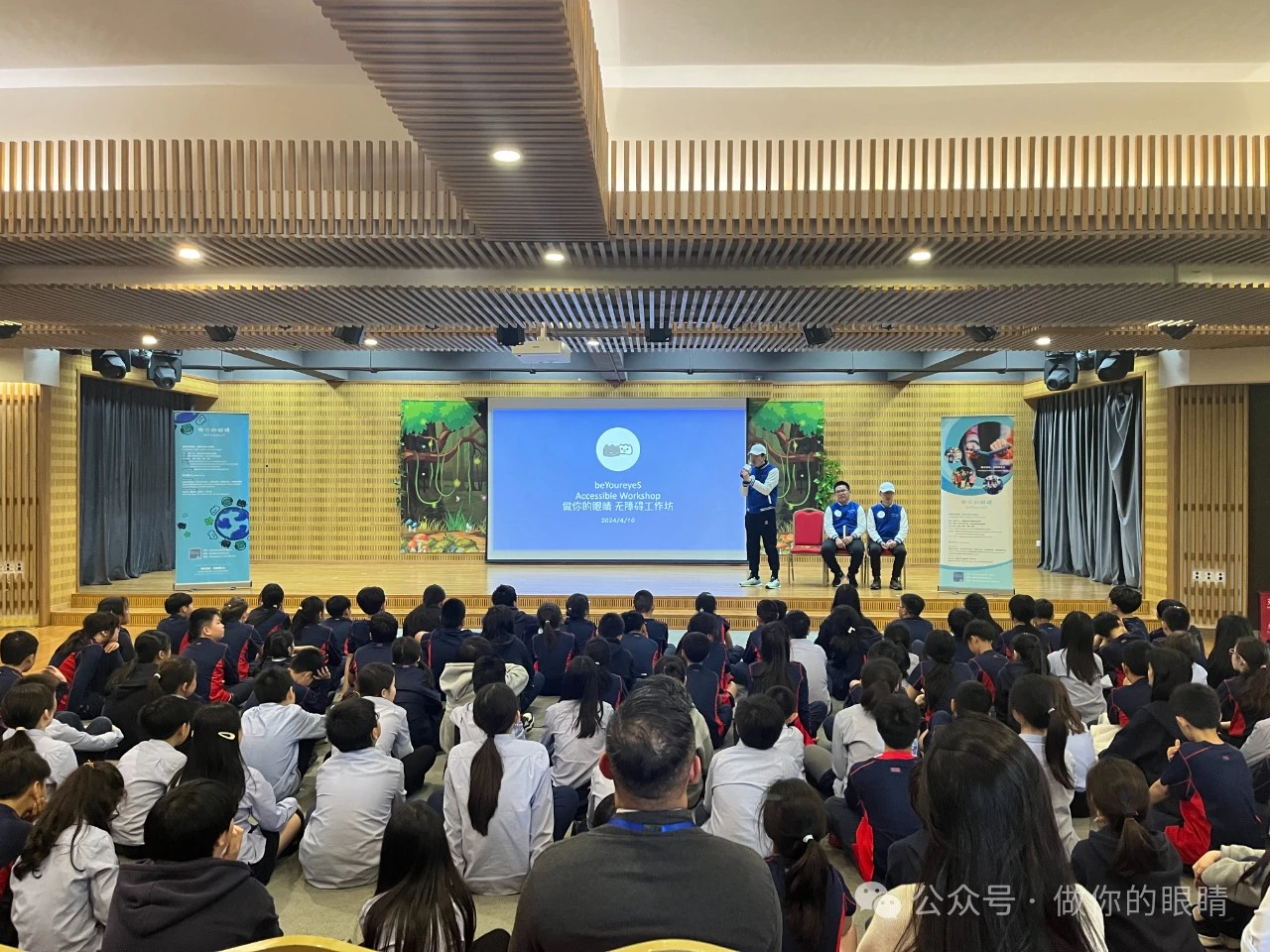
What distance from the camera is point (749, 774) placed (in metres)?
3.17

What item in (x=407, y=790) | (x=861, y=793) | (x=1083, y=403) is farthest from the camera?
(x=1083, y=403)

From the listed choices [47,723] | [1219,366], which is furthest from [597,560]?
[47,723]

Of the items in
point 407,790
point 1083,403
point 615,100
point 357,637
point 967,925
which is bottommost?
point 407,790

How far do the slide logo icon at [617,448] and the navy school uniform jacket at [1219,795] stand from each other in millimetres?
10569

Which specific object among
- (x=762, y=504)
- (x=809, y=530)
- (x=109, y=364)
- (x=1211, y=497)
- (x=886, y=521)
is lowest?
(x=809, y=530)

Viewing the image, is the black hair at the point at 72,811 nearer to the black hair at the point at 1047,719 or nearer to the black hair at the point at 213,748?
the black hair at the point at 213,748

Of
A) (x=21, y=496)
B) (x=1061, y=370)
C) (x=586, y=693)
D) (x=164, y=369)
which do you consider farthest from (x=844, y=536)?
(x=21, y=496)

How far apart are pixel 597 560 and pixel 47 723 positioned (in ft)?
32.7

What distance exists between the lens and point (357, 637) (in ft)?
20.3

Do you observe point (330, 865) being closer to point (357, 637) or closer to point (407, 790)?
point (407, 790)

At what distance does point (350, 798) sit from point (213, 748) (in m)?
0.62

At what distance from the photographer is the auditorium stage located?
32.0 feet

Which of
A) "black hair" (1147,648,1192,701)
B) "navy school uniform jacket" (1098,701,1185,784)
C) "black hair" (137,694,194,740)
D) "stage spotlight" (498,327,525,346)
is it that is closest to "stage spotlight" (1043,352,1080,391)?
"stage spotlight" (498,327,525,346)

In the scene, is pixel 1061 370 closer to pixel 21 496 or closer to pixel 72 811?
pixel 72 811
